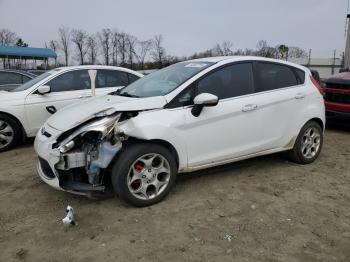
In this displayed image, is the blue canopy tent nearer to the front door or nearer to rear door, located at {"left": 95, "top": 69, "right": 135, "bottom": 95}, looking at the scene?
rear door, located at {"left": 95, "top": 69, "right": 135, "bottom": 95}

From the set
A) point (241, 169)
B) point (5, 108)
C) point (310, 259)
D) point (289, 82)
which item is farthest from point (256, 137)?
point (5, 108)

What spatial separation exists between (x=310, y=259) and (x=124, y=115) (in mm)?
2263

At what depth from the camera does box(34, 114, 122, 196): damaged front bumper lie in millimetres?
3770

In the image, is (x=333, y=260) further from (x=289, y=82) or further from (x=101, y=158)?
(x=289, y=82)

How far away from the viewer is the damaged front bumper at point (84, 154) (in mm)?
3770

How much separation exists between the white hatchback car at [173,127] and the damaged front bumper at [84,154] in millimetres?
10

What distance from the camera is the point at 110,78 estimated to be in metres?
7.50

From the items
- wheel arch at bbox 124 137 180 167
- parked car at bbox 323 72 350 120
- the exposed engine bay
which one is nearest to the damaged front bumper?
the exposed engine bay

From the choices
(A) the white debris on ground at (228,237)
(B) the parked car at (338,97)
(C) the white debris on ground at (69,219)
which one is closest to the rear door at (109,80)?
(C) the white debris on ground at (69,219)

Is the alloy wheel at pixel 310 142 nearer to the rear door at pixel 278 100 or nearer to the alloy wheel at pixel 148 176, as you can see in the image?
the rear door at pixel 278 100

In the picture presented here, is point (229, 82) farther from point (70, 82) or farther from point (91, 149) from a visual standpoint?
point (70, 82)

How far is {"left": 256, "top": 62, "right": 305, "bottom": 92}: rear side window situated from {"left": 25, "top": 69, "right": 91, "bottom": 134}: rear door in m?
3.62

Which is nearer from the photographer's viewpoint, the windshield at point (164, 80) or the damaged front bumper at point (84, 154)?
the damaged front bumper at point (84, 154)

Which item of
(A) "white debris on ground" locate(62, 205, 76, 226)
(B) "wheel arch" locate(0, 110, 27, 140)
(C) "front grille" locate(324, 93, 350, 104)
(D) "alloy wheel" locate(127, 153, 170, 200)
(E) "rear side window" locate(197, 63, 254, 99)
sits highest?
(E) "rear side window" locate(197, 63, 254, 99)
